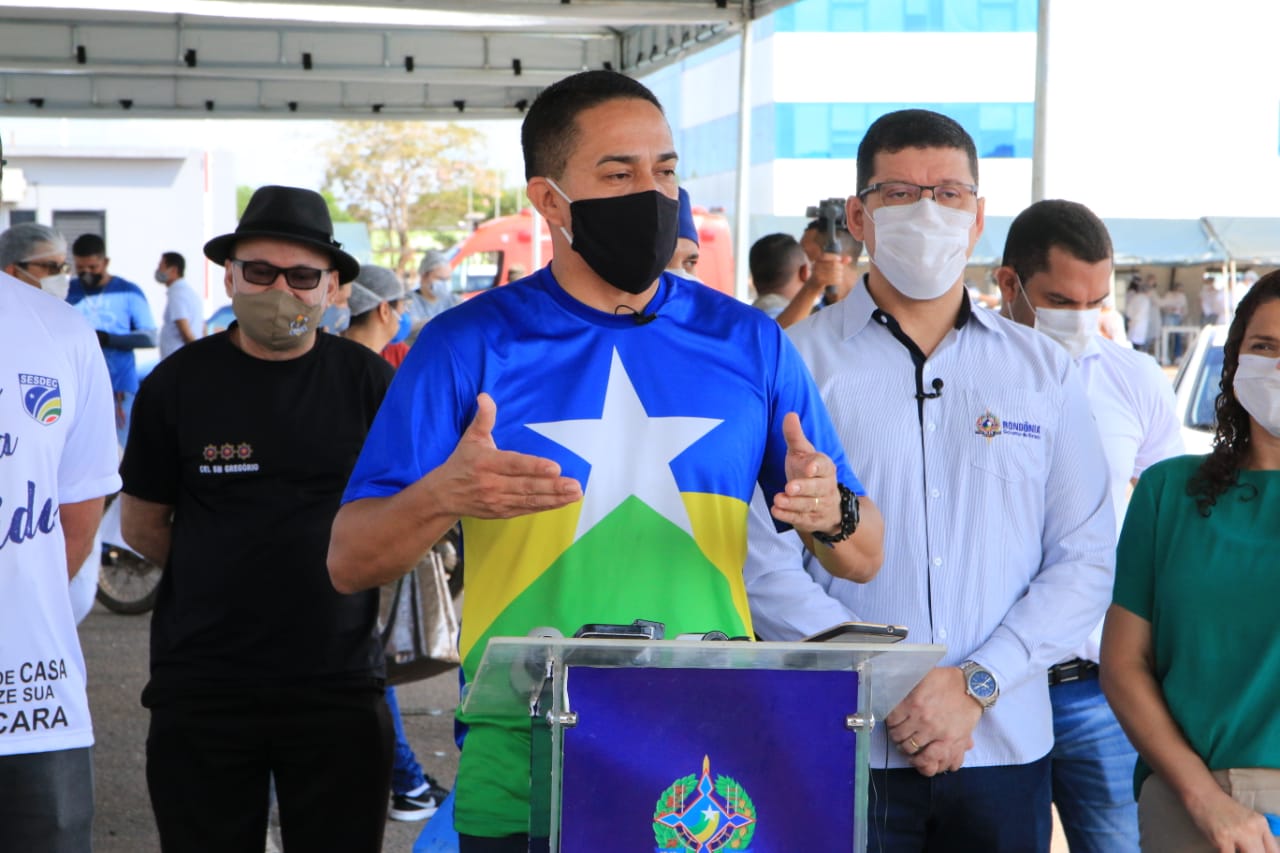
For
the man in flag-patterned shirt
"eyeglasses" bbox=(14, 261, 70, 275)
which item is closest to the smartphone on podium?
the man in flag-patterned shirt

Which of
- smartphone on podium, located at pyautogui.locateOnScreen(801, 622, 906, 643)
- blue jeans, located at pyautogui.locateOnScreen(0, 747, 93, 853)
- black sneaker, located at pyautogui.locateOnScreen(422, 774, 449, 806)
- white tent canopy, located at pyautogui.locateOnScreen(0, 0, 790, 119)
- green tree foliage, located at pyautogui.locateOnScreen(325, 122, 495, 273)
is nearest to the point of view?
smartphone on podium, located at pyautogui.locateOnScreen(801, 622, 906, 643)

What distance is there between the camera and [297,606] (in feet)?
11.9

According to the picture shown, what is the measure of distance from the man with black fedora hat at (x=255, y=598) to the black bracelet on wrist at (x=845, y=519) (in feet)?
5.60

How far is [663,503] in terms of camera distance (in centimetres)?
238

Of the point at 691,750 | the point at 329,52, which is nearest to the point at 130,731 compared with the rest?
the point at 691,750

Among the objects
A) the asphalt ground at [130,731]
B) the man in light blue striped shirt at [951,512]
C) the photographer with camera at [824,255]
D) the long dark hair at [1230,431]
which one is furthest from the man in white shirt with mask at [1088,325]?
the asphalt ground at [130,731]

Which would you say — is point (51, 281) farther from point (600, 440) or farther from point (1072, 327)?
point (600, 440)

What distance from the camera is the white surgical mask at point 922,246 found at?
309 centimetres

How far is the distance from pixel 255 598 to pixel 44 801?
2.95 feet

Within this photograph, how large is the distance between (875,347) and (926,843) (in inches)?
39.8

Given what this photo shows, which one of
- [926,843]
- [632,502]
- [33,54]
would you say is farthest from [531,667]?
[33,54]

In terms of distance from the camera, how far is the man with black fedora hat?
3.58m

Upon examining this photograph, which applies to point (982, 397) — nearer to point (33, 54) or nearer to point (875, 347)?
point (875, 347)

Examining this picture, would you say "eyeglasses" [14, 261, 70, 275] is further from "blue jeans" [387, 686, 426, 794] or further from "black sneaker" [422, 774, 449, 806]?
"black sneaker" [422, 774, 449, 806]
